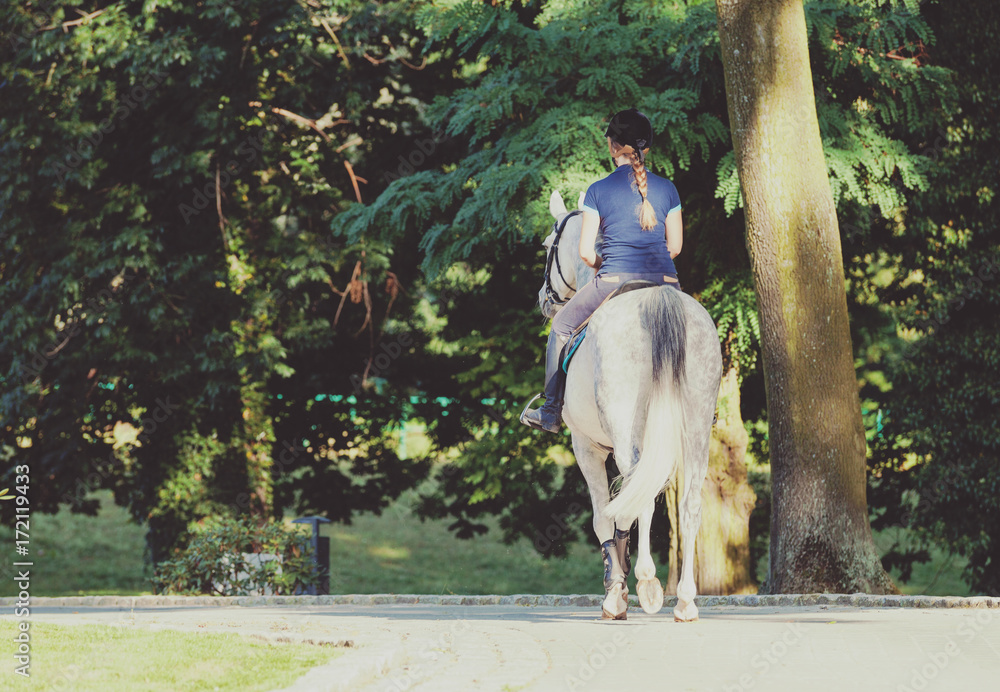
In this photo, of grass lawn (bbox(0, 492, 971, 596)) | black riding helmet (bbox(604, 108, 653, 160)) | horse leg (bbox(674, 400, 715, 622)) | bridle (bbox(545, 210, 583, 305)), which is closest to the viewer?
horse leg (bbox(674, 400, 715, 622))

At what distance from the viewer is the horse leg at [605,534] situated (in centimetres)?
810

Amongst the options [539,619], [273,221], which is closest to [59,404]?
[273,221]

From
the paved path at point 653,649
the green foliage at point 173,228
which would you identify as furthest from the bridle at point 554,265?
the green foliage at point 173,228

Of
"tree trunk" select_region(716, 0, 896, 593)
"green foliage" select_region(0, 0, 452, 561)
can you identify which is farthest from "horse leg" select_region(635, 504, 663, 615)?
"green foliage" select_region(0, 0, 452, 561)

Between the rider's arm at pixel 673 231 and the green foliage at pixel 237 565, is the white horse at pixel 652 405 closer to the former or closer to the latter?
the rider's arm at pixel 673 231

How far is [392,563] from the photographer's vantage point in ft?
100

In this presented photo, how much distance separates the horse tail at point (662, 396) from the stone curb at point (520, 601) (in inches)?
99.3

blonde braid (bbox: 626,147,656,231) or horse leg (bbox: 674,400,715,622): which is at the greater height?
blonde braid (bbox: 626,147,656,231)

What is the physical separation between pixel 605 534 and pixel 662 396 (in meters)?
1.21

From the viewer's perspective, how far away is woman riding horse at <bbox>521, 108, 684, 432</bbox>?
26.6 feet

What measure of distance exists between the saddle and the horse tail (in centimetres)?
26

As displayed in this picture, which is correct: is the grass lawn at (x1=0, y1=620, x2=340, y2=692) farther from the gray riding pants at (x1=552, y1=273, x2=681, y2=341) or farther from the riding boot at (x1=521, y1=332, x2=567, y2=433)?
the gray riding pants at (x1=552, y1=273, x2=681, y2=341)

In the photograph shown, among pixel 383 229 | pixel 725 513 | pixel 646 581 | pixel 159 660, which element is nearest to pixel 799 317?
pixel 646 581

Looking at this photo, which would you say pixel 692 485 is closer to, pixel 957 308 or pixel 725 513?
pixel 725 513
